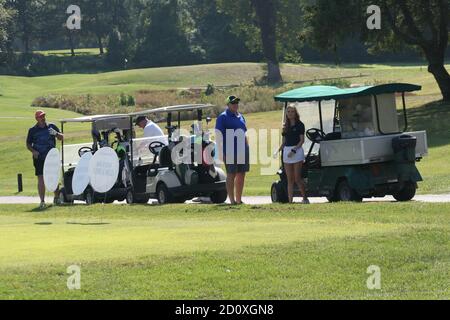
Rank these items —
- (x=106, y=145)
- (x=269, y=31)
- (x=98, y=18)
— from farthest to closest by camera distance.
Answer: (x=98, y=18) < (x=269, y=31) < (x=106, y=145)

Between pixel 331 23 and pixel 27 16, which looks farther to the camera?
→ pixel 27 16

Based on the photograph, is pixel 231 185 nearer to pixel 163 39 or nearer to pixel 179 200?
pixel 179 200

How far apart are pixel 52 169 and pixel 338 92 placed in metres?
6.66

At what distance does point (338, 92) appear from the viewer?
20719mm

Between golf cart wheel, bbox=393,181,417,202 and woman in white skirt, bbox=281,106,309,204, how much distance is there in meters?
1.75

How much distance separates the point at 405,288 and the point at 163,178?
12.3 meters

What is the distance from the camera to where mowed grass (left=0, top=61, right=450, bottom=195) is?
33469 mm

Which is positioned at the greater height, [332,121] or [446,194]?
[332,121]

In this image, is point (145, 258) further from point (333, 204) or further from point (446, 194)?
point (446, 194)

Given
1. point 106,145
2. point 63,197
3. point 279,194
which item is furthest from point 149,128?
point 279,194

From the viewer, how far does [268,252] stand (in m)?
12.6

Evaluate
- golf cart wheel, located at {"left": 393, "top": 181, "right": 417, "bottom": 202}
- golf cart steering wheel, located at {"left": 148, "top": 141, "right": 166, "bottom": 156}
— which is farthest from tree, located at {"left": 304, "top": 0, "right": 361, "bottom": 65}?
golf cart wheel, located at {"left": 393, "top": 181, "right": 417, "bottom": 202}
